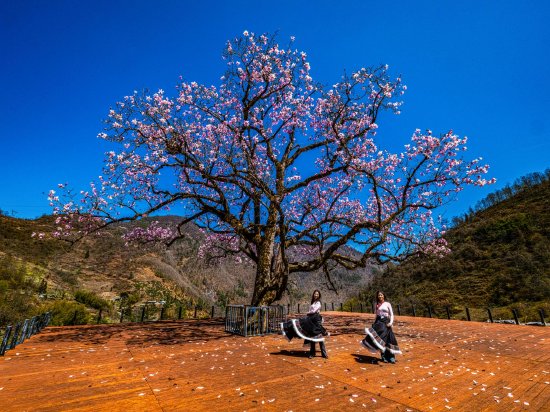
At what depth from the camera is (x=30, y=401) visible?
4547mm

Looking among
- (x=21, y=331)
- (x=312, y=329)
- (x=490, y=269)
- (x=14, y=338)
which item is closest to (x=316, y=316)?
(x=312, y=329)

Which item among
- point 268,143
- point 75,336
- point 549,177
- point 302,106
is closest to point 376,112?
point 302,106

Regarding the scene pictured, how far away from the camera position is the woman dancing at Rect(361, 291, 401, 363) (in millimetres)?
7805

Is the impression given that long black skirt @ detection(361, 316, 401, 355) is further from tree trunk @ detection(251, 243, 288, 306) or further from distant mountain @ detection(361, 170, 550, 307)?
distant mountain @ detection(361, 170, 550, 307)

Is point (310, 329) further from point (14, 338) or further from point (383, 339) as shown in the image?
point (14, 338)

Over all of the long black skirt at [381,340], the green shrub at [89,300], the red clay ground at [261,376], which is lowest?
the red clay ground at [261,376]

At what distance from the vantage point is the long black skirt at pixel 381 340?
779cm

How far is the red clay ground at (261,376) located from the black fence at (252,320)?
1.42 m

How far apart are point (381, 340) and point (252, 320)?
18.9 ft

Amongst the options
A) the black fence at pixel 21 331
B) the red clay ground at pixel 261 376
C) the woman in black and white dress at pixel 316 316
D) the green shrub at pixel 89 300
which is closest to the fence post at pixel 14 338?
the black fence at pixel 21 331

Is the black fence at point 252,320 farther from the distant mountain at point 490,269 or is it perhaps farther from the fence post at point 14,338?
the distant mountain at point 490,269

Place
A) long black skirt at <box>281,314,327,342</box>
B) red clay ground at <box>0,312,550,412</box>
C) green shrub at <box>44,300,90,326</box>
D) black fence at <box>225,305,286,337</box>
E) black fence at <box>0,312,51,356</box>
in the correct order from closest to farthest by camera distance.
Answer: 1. red clay ground at <box>0,312,550,412</box>
2. black fence at <box>0,312,51,356</box>
3. long black skirt at <box>281,314,327,342</box>
4. black fence at <box>225,305,286,337</box>
5. green shrub at <box>44,300,90,326</box>

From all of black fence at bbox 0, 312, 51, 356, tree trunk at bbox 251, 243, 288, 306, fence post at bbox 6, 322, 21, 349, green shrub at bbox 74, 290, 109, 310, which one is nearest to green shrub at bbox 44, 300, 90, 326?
black fence at bbox 0, 312, 51, 356

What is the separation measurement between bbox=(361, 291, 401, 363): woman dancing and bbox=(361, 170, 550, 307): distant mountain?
2277 centimetres
